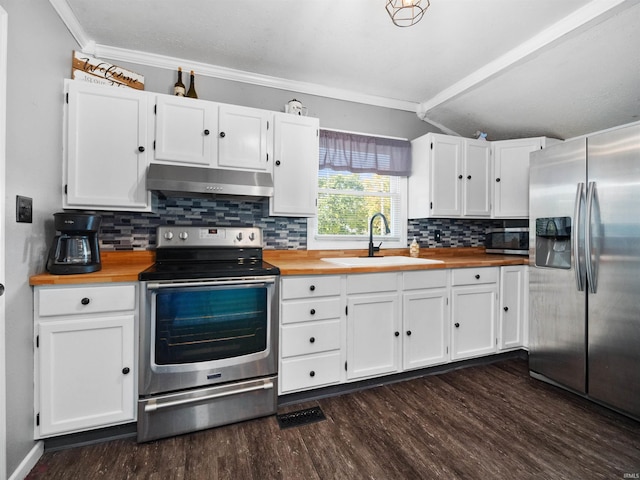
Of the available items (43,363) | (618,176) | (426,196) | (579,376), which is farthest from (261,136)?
(579,376)

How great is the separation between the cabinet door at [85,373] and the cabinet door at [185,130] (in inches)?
44.0

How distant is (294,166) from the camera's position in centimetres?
236

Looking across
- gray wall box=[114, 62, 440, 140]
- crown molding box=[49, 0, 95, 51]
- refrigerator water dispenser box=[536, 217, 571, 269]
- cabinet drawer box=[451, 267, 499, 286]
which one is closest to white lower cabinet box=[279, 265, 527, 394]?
cabinet drawer box=[451, 267, 499, 286]

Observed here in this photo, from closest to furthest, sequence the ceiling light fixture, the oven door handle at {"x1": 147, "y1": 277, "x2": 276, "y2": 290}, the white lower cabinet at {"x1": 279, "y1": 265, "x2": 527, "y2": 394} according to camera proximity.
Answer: the oven door handle at {"x1": 147, "y1": 277, "x2": 276, "y2": 290} → the ceiling light fixture → the white lower cabinet at {"x1": 279, "y1": 265, "x2": 527, "y2": 394}

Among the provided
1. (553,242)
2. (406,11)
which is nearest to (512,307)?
(553,242)

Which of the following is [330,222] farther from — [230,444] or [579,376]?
[579,376]

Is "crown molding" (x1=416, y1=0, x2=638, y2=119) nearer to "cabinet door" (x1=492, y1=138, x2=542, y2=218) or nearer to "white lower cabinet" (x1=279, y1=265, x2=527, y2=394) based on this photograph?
"cabinet door" (x1=492, y1=138, x2=542, y2=218)

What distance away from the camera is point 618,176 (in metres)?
1.85

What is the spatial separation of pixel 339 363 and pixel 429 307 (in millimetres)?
857

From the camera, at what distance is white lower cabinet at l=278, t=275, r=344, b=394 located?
1.93 meters

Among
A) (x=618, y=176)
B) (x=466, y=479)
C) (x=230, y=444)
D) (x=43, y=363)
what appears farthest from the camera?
(x=618, y=176)

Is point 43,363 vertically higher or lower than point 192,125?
lower

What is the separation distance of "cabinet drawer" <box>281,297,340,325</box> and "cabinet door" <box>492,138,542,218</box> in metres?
2.16

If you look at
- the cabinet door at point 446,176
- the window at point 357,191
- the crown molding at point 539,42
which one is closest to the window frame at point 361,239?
the window at point 357,191
